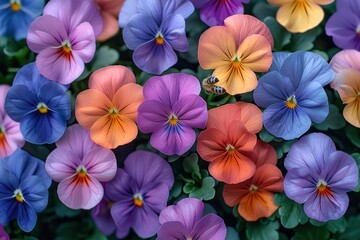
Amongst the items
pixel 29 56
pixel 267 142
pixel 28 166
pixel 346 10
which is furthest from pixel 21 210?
pixel 346 10

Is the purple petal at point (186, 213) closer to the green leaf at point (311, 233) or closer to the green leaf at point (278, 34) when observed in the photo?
the green leaf at point (311, 233)

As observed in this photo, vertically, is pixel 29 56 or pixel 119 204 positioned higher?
pixel 29 56

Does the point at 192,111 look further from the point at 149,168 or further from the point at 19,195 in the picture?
the point at 19,195

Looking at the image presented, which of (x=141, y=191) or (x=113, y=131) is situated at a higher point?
(x=113, y=131)

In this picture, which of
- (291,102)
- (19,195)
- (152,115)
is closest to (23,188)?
(19,195)

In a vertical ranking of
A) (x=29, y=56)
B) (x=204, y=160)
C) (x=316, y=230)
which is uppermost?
(x=29, y=56)

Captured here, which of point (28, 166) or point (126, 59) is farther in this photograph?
point (126, 59)

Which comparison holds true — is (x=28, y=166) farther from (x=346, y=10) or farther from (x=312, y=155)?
(x=346, y=10)
